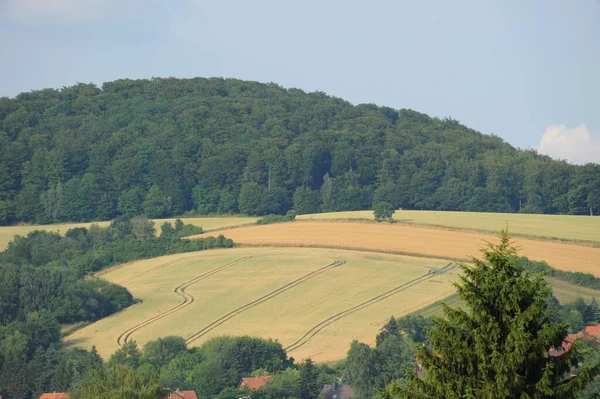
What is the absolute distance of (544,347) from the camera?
637 inches

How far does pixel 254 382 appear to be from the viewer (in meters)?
63.5

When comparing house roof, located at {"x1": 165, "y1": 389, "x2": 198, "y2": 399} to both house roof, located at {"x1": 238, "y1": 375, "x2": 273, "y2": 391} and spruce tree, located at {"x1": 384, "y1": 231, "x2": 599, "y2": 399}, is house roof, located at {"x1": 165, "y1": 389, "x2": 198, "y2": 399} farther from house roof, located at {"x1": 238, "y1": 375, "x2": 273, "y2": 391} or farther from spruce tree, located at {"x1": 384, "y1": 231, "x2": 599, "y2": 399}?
spruce tree, located at {"x1": 384, "y1": 231, "x2": 599, "y2": 399}

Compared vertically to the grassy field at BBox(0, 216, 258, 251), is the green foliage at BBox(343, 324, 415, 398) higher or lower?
lower

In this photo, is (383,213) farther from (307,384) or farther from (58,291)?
(307,384)

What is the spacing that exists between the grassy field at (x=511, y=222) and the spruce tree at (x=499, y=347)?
75547 millimetres

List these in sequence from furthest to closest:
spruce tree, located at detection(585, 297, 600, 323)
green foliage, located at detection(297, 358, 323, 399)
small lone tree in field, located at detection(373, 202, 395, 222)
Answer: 1. small lone tree in field, located at detection(373, 202, 395, 222)
2. spruce tree, located at detection(585, 297, 600, 323)
3. green foliage, located at detection(297, 358, 323, 399)

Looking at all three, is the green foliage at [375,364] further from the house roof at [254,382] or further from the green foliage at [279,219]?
the green foliage at [279,219]

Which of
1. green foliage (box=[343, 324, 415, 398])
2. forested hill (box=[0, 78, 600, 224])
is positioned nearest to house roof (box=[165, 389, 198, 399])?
green foliage (box=[343, 324, 415, 398])

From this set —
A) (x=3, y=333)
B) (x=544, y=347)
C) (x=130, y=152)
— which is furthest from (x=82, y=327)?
(x=544, y=347)

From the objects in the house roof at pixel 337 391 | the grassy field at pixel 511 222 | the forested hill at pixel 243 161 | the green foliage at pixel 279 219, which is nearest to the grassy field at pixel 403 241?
the grassy field at pixel 511 222

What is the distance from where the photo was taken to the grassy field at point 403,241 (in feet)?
274

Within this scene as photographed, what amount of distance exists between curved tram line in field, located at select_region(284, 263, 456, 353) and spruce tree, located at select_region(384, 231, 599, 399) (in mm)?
54091

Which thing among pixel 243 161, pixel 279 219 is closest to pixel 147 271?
pixel 279 219

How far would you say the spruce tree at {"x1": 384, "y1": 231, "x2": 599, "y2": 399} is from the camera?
1594 centimetres
